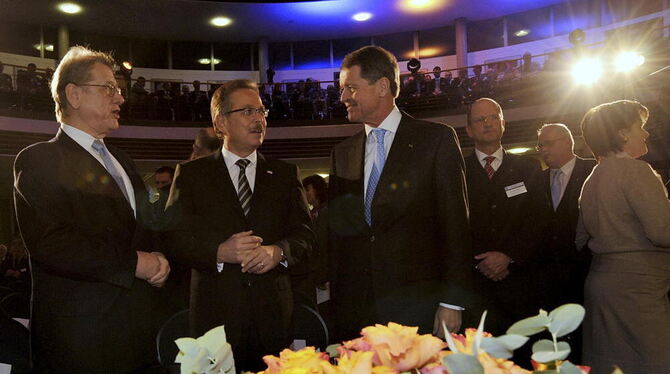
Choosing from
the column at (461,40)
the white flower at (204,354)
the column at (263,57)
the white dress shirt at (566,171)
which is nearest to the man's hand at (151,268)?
the white flower at (204,354)

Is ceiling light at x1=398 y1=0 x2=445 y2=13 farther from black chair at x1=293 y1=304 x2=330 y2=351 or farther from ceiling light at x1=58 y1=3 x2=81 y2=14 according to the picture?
black chair at x1=293 y1=304 x2=330 y2=351

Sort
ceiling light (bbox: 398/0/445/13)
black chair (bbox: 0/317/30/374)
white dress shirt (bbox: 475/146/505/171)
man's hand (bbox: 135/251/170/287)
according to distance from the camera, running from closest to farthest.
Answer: black chair (bbox: 0/317/30/374), man's hand (bbox: 135/251/170/287), white dress shirt (bbox: 475/146/505/171), ceiling light (bbox: 398/0/445/13)

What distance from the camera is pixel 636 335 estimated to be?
2.32 metres

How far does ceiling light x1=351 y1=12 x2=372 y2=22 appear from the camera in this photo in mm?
14706

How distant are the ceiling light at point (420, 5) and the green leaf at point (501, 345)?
14312 millimetres

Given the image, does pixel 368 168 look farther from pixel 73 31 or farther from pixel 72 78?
pixel 73 31

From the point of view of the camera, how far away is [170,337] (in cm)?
Result: 212

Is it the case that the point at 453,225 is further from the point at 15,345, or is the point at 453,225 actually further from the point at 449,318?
the point at 15,345

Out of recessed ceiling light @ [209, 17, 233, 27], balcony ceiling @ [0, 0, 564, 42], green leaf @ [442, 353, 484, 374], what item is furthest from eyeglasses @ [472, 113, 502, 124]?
recessed ceiling light @ [209, 17, 233, 27]

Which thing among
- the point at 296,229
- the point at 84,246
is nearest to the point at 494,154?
the point at 296,229

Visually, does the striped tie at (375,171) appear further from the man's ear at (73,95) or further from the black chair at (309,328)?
the man's ear at (73,95)

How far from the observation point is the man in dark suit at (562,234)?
2977 mm

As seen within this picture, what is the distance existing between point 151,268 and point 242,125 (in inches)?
29.3

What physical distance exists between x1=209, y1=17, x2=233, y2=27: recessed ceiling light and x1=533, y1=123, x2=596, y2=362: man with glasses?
12611 mm
